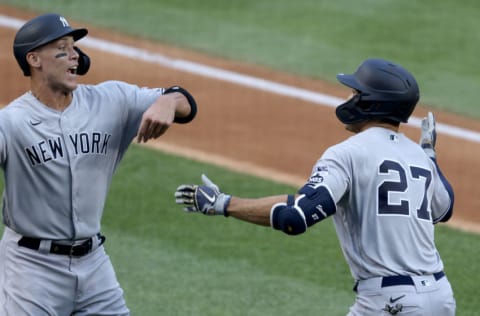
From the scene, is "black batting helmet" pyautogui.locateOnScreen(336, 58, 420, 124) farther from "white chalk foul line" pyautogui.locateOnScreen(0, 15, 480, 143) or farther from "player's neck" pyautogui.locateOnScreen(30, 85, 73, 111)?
"white chalk foul line" pyautogui.locateOnScreen(0, 15, 480, 143)

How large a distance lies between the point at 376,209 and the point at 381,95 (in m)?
0.60

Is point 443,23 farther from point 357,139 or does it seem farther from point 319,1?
point 357,139

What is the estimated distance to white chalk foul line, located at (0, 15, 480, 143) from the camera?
12016 mm

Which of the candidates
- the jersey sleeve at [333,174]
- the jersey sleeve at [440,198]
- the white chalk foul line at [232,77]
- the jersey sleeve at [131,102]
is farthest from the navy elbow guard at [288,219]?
the white chalk foul line at [232,77]

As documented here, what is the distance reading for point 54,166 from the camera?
5738 mm

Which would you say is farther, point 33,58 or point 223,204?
point 33,58

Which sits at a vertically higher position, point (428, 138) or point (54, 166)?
point (428, 138)

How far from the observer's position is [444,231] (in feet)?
31.6

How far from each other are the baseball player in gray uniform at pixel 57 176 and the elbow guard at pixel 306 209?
0.77 meters

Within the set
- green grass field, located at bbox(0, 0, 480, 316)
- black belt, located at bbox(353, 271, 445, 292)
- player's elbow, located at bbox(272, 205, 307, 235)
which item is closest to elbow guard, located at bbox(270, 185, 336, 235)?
player's elbow, located at bbox(272, 205, 307, 235)

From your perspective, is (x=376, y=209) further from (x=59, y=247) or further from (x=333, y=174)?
(x=59, y=247)

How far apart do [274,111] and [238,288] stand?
431cm

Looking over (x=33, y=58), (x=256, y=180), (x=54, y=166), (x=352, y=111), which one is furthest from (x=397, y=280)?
(x=256, y=180)

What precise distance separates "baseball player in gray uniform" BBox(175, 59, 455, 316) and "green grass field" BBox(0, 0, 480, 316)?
2.48 metres
